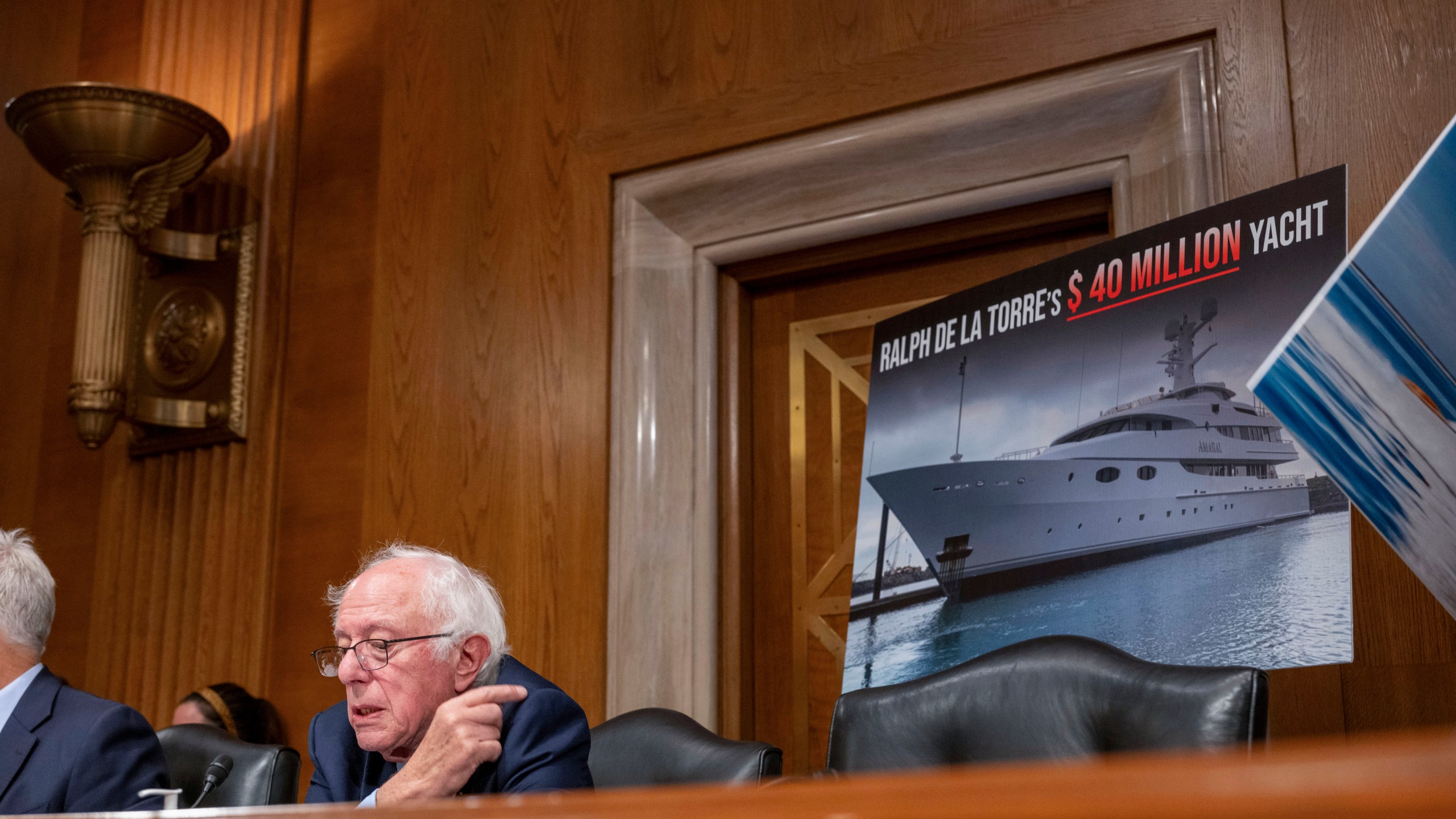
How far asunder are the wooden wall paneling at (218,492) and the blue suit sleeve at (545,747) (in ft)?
8.73

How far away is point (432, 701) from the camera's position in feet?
6.68

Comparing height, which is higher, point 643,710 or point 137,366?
point 137,366

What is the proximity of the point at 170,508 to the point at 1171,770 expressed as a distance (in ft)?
15.5

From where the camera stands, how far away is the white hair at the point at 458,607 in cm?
208

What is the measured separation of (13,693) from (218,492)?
2249mm

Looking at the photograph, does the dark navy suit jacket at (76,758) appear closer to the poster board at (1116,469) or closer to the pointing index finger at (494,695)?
the pointing index finger at (494,695)

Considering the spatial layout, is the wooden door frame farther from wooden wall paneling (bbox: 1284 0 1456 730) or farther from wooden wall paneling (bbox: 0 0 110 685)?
wooden wall paneling (bbox: 0 0 110 685)

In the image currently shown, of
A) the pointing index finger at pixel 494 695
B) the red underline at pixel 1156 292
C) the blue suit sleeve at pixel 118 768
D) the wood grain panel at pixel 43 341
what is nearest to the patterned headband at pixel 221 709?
the wood grain panel at pixel 43 341

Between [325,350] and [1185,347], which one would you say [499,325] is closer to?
[325,350]

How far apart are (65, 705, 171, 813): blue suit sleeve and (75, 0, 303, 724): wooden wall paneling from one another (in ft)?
6.91

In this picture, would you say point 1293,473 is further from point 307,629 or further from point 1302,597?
point 307,629

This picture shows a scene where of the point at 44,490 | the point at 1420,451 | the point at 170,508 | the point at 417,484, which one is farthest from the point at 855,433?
the point at 44,490

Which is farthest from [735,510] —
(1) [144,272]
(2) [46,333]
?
(2) [46,333]

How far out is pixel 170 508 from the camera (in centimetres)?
454
